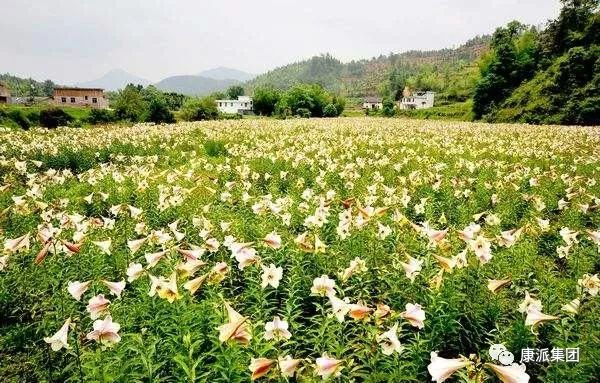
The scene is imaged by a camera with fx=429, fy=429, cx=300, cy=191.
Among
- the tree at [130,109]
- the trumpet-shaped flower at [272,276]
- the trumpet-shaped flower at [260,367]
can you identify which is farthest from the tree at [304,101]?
the trumpet-shaped flower at [260,367]

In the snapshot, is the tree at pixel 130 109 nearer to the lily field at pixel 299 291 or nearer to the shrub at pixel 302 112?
the shrub at pixel 302 112

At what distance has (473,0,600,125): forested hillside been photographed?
1559 inches

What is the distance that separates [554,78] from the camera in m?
44.8

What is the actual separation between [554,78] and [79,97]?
95309mm

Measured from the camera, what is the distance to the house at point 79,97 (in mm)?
97812

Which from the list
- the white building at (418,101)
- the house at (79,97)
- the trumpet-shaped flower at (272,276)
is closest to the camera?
the trumpet-shaped flower at (272,276)

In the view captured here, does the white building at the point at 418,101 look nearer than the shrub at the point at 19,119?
No

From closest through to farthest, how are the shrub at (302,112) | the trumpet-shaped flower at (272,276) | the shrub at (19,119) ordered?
1. the trumpet-shaped flower at (272,276)
2. the shrub at (19,119)
3. the shrub at (302,112)

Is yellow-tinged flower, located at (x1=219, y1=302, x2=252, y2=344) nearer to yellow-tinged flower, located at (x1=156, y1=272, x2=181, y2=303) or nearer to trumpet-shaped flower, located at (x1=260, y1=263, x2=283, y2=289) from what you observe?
yellow-tinged flower, located at (x1=156, y1=272, x2=181, y2=303)

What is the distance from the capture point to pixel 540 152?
1596cm

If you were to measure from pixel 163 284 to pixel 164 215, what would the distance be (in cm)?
516

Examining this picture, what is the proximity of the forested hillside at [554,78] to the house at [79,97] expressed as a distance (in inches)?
3256

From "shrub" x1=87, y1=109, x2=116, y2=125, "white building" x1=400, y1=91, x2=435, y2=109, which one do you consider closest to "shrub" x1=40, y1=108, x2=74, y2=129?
"shrub" x1=87, y1=109, x2=116, y2=125

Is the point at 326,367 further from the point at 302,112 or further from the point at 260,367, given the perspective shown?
the point at 302,112
